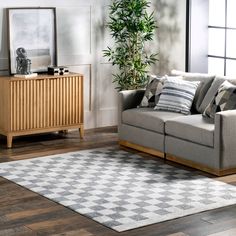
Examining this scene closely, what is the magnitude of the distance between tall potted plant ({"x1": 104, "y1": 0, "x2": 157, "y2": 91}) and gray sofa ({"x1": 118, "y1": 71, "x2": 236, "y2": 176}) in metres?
0.73

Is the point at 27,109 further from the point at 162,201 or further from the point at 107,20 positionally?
the point at 162,201

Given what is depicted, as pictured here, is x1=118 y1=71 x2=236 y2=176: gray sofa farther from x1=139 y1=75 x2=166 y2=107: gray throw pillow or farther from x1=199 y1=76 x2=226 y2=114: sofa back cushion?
x1=139 y1=75 x2=166 y2=107: gray throw pillow

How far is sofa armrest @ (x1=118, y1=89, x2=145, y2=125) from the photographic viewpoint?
23.8 ft

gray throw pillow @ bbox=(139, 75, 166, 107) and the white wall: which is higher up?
the white wall

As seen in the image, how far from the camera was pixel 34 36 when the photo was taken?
7602 millimetres

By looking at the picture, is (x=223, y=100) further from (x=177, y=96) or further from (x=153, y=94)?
(x=153, y=94)

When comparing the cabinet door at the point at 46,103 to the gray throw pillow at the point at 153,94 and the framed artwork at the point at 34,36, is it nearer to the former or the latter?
the framed artwork at the point at 34,36

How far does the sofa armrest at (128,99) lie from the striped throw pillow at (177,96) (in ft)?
1.13

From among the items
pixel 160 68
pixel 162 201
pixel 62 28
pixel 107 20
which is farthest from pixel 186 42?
pixel 162 201

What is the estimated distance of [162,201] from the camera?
5.36 metres

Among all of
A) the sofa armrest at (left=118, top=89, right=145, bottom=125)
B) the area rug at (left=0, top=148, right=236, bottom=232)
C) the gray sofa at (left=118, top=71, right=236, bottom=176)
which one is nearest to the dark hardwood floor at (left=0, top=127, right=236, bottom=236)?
the area rug at (left=0, top=148, right=236, bottom=232)

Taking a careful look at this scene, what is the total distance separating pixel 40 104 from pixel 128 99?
925mm

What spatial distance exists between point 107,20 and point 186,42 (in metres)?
1.16

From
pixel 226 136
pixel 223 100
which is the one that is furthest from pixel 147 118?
pixel 226 136
